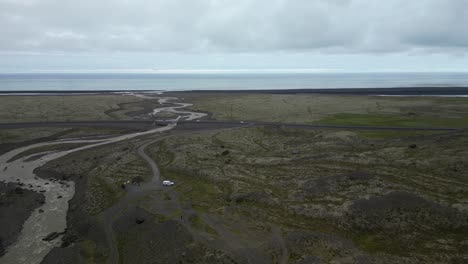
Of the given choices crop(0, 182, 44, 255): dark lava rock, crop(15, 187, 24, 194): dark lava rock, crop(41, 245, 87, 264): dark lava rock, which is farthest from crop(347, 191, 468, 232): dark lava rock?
crop(15, 187, 24, 194): dark lava rock

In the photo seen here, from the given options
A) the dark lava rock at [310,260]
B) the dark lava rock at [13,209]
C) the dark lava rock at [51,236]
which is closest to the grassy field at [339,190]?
the dark lava rock at [310,260]

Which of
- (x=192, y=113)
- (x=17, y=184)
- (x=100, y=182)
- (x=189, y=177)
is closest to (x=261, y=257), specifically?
(x=189, y=177)

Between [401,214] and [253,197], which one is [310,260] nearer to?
[401,214]

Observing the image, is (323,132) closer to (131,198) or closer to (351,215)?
(351,215)

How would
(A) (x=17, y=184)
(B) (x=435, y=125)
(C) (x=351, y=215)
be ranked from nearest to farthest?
(C) (x=351, y=215) → (A) (x=17, y=184) → (B) (x=435, y=125)

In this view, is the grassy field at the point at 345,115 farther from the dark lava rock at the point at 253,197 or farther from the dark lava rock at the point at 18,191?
the dark lava rock at the point at 18,191

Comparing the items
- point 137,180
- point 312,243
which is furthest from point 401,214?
point 137,180

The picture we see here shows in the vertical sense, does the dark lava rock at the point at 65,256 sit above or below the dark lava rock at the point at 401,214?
below

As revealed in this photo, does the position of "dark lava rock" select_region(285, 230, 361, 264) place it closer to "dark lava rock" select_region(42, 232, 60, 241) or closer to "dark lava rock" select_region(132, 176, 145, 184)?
"dark lava rock" select_region(42, 232, 60, 241)
